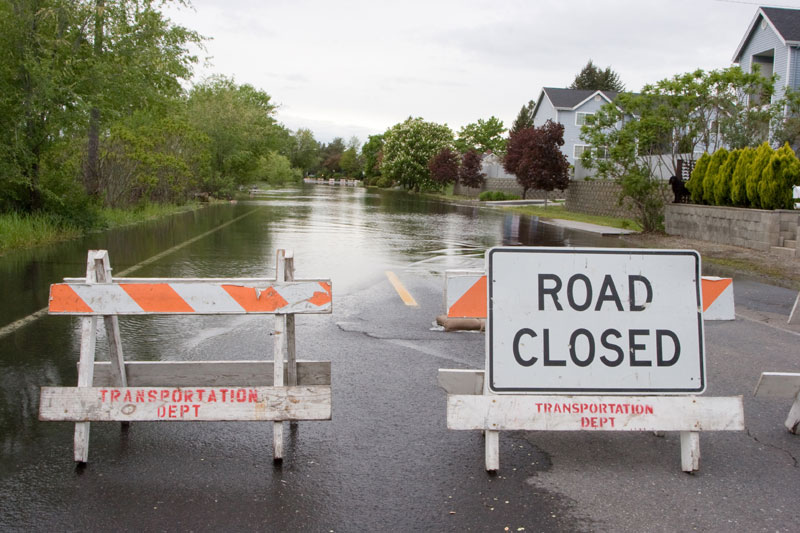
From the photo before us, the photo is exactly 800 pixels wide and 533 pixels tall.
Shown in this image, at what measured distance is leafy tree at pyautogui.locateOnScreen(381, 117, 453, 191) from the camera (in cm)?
8475

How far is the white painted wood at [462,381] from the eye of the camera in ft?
15.2

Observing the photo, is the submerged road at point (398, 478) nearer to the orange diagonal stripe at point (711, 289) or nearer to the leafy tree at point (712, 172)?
the orange diagonal stripe at point (711, 289)

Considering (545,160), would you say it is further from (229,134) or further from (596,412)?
(596,412)

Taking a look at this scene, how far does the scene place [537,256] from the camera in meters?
4.50

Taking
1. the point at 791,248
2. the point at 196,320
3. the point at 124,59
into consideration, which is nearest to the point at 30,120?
the point at 124,59

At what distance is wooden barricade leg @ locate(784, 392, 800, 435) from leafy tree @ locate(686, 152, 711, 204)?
16747mm

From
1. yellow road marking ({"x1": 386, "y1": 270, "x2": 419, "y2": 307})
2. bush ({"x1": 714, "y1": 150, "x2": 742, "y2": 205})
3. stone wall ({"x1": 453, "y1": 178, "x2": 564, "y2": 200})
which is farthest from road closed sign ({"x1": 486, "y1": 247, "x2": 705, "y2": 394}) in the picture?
stone wall ({"x1": 453, "y1": 178, "x2": 564, "y2": 200})

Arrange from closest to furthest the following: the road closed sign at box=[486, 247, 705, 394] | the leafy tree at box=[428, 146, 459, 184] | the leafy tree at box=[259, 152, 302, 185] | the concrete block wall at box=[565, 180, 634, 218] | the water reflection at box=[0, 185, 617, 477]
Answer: the road closed sign at box=[486, 247, 705, 394], the water reflection at box=[0, 185, 617, 477], the concrete block wall at box=[565, 180, 634, 218], the leafy tree at box=[428, 146, 459, 184], the leafy tree at box=[259, 152, 302, 185]

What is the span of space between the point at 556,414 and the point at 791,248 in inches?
533

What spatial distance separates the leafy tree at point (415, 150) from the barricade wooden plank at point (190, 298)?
7710cm

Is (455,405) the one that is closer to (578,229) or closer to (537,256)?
(537,256)

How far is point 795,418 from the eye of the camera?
4.96m

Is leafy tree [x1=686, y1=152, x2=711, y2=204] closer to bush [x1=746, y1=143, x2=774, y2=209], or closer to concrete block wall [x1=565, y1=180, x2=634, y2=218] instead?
bush [x1=746, y1=143, x2=774, y2=209]

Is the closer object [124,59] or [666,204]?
[124,59]
